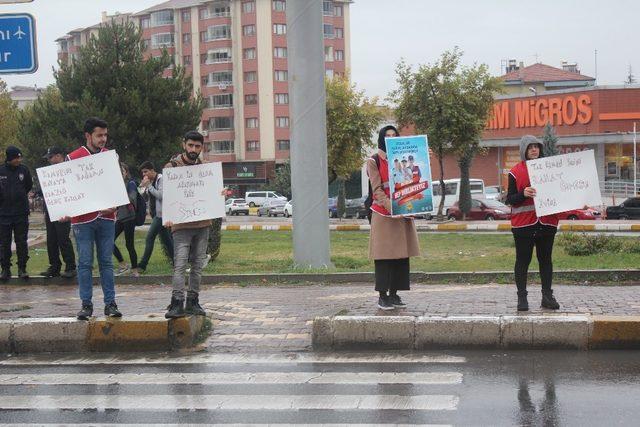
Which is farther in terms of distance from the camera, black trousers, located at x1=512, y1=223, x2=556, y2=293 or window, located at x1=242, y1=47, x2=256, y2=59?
window, located at x1=242, y1=47, x2=256, y2=59

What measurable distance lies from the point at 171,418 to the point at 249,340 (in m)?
2.67

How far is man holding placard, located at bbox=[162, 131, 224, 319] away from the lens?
863cm

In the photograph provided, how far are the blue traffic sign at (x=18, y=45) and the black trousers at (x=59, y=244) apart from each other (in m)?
3.11

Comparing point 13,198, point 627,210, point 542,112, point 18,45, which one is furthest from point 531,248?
point 542,112

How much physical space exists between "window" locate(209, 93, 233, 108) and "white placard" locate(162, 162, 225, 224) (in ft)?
277

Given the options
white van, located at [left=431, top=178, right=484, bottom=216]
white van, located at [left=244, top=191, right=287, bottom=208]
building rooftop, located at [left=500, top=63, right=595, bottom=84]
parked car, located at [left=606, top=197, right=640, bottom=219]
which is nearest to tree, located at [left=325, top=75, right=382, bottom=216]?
white van, located at [left=431, top=178, right=484, bottom=216]

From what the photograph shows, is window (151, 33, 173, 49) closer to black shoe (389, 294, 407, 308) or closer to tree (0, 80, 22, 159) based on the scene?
tree (0, 80, 22, 159)

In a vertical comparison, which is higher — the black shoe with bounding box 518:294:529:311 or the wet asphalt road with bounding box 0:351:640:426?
the black shoe with bounding box 518:294:529:311

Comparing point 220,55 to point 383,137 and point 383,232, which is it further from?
point 383,232

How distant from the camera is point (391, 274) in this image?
9.18m

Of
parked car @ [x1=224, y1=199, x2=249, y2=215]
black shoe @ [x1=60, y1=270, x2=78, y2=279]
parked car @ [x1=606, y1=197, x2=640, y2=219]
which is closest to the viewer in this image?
black shoe @ [x1=60, y1=270, x2=78, y2=279]

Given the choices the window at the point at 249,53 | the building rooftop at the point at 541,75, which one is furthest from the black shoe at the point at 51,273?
the window at the point at 249,53

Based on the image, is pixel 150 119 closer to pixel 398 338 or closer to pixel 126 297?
pixel 126 297

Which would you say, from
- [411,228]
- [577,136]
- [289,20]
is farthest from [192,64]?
[411,228]
